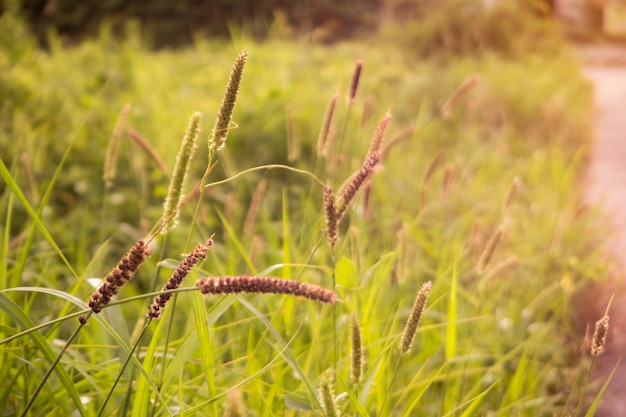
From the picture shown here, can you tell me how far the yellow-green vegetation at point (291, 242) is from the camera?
116 centimetres

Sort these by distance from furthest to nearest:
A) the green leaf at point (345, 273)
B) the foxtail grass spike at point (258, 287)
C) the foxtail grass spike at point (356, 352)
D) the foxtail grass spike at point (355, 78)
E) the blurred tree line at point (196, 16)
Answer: the blurred tree line at point (196, 16) → the foxtail grass spike at point (355, 78) → the green leaf at point (345, 273) → the foxtail grass spike at point (356, 352) → the foxtail grass spike at point (258, 287)

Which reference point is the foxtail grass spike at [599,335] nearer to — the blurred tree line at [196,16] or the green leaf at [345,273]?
the green leaf at [345,273]

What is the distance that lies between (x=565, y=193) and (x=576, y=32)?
17.8m

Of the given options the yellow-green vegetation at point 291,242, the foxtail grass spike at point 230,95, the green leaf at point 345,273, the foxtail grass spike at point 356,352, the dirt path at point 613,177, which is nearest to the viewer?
the foxtail grass spike at point 230,95

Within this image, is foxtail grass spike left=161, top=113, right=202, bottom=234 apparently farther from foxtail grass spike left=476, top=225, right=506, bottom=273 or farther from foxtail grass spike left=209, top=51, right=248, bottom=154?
foxtail grass spike left=476, top=225, right=506, bottom=273

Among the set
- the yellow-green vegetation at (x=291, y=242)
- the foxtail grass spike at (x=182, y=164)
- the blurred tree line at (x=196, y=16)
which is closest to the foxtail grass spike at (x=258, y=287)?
the yellow-green vegetation at (x=291, y=242)

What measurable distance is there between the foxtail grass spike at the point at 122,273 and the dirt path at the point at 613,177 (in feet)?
4.55

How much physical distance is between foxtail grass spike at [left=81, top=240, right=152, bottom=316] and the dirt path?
54.6 inches

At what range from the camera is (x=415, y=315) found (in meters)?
1.03

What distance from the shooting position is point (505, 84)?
6125 millimetres

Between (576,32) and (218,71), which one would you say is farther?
(576,32)

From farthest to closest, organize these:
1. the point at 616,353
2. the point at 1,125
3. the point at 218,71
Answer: the point at 218,71 → the point at 1,125 → the point at 616,353

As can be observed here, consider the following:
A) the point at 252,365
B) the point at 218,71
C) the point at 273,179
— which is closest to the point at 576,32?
the point at 218,71

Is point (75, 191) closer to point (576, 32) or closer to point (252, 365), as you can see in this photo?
point (252, 365)
